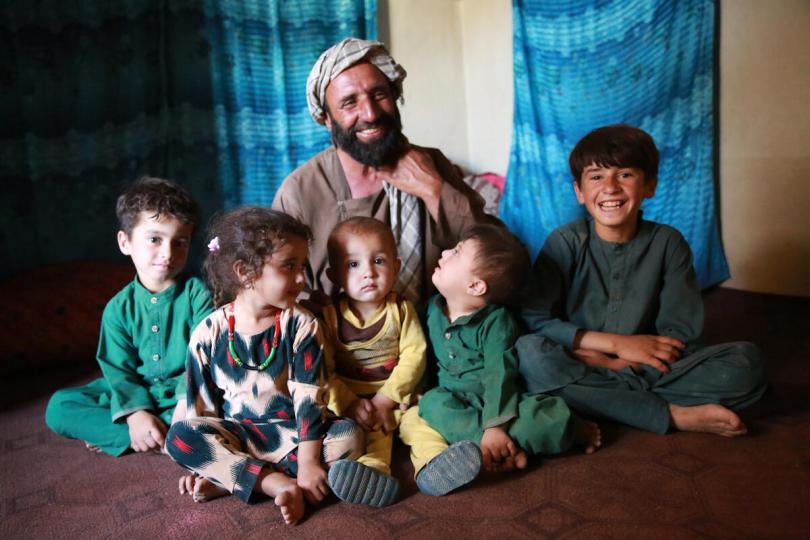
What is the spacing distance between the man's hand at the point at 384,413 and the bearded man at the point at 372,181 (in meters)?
0.55

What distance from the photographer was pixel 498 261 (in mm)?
1820

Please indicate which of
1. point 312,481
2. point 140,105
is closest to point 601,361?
point 312,481

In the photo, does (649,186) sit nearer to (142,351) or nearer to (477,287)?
(477,287)

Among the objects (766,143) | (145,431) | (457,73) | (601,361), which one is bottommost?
(145,431)

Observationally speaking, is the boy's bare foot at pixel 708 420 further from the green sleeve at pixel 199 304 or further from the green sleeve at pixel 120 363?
the green sleeve at pixel 120 363

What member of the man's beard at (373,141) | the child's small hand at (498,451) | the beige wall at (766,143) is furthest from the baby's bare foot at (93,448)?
the beige wall at (766,143)

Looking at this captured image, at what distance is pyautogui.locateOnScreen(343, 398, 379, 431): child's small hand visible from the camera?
1771 millimetres

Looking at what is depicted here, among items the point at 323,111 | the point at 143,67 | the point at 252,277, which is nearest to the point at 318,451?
the point at 252,277

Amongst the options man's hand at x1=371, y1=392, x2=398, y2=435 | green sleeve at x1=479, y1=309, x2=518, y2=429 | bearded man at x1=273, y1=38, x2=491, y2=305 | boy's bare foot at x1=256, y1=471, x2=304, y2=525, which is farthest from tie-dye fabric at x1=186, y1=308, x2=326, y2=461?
bearded man at x1=273, y1=38, x2=491, y2=305

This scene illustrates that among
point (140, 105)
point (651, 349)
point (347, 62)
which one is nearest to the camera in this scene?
point (651, 349)

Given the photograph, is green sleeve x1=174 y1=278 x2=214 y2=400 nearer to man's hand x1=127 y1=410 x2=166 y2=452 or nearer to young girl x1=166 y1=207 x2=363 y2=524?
man's hand x1=127 y1=410 x2=166 y2=452

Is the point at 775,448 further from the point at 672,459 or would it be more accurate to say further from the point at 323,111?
the point at 323,111

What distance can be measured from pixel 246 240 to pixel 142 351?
657 millimetres

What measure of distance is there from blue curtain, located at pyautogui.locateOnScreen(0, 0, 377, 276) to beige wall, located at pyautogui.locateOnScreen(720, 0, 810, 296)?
90.9 inches
